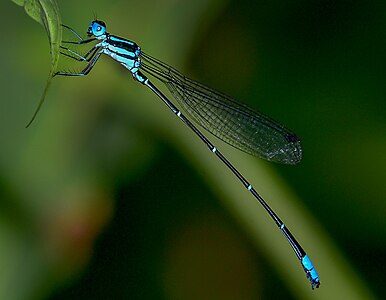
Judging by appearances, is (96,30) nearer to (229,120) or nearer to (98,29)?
(98,29)

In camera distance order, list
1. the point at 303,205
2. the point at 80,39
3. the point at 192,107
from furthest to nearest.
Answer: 1. the point at 192,107
2. the point at 303,205
3. the point at 80,39

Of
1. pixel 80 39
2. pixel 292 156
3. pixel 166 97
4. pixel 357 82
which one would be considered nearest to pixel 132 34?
pixel 166 97

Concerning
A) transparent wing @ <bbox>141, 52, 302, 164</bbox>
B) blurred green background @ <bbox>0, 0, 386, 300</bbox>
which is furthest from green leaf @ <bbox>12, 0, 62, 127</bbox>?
transparent wing @ <bbox>141, 52, 302, 164</bbox>

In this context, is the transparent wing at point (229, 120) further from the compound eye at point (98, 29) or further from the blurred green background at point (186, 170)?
the compound eye at point (98, 29)

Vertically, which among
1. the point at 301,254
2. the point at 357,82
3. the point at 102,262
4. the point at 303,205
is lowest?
the point at 102,262

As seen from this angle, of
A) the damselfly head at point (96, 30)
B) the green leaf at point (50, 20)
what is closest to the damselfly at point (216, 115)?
the damselfly head at point (96, 30)

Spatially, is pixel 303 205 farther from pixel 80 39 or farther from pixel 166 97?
pixel 80 39

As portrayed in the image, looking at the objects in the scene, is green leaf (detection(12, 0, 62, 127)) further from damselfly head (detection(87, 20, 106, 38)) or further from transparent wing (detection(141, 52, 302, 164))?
transparent wing (detection(141, 52, 302, 164))
